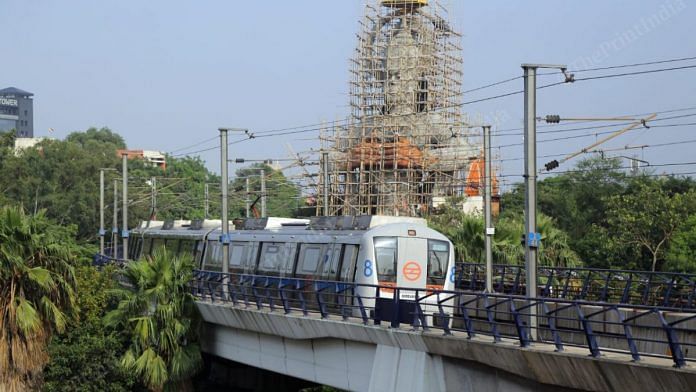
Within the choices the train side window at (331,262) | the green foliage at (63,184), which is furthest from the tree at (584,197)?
the train side window at (331,262)

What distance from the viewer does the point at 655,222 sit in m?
52.2

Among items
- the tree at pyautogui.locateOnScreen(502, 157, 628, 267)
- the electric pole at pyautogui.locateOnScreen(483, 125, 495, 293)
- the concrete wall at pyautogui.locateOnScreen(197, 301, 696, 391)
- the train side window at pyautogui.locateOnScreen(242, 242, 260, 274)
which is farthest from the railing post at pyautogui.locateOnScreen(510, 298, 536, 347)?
the tree at pyautogui.locateOnScreen(502, 157, 628, 267)

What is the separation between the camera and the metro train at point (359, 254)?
28516 mm

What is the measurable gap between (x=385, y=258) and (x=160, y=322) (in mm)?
7705

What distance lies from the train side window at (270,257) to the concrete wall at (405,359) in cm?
242

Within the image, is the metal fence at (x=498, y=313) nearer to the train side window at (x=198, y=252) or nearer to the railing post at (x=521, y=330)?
the railing post at (x=521, y=330)

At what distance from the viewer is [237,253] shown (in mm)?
37500

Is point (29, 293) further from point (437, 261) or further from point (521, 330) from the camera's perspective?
point (521, 330)

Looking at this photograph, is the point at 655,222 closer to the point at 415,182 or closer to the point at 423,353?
the point at 415,182

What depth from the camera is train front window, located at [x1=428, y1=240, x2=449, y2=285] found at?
95.6 ft

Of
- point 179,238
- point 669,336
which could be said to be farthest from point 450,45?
point 669,336

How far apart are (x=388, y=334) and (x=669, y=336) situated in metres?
8.59

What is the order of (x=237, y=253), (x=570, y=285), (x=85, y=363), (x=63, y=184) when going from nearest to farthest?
(x=85, y=363)
(x=570, y=285)
(x=237, y=253)
(x=63, y=184)

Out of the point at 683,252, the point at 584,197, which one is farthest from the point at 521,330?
the point at 584,197
